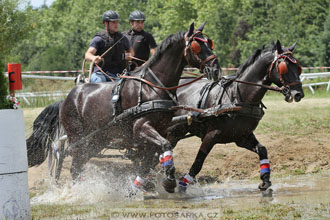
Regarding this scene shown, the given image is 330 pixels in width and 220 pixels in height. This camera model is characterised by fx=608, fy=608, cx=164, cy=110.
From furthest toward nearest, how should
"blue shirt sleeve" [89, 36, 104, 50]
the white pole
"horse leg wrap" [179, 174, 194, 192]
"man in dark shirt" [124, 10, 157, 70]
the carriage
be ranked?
"man in dark shirt" [124, 10, 157, 70] → "blue shirt sleeve" [89, 36, 104, 50] → "horse leg wrap" [179, 174, 194, 192] → the carriage → the white pole

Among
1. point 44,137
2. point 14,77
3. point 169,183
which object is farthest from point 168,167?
point 44,137

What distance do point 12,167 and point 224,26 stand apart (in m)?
35.1

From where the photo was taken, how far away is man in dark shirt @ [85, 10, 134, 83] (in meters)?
8.91

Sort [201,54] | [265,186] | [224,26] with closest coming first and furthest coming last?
[201,54], [265,186], [224,26]

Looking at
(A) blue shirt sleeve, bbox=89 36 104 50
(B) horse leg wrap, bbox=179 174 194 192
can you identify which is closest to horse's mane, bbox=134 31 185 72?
(A) blue shirt sleeve, bbox=89 36 104 50

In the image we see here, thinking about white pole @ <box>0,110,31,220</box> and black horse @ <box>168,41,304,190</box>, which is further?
black horse @ <box>168,41,304,190</box>

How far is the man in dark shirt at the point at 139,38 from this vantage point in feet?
33.2

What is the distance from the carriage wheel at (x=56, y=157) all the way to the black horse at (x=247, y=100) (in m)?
2.04

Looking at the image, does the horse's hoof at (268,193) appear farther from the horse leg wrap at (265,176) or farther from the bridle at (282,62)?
the bridle at (282,62)

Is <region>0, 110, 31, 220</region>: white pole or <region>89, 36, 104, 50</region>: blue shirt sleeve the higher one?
<region>89, 36, 104, 50</region>: blue shirt sleeve

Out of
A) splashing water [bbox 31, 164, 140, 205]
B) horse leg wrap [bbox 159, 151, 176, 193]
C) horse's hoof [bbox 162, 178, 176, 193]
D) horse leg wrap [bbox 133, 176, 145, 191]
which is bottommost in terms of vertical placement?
splashing water [bbox 31, 164, 140, 205]

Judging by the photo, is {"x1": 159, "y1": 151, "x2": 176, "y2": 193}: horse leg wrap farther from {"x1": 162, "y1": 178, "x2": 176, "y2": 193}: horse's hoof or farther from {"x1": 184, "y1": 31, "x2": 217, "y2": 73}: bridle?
{"x1": 184, "y1": 31, "x2": 217, "y2": 73}: bridle

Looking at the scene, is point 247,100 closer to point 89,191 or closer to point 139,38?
point 89,191

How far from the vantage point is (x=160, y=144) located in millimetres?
7184
